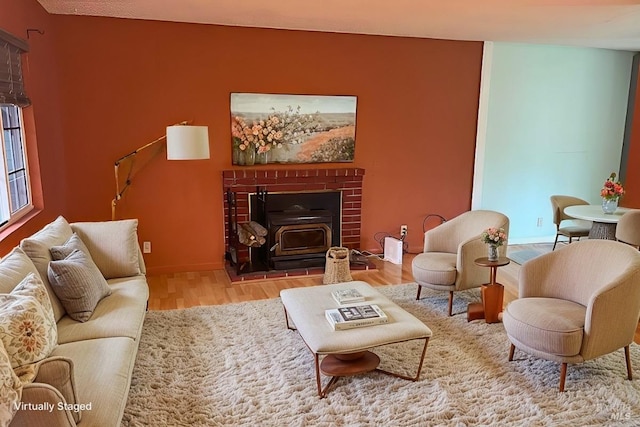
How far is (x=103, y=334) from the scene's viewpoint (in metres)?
2.45

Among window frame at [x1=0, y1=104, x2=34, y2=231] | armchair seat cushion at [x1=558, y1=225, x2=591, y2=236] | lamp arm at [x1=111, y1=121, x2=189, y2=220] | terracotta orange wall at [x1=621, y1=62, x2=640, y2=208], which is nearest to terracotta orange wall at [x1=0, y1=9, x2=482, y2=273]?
lamp arm at [x1=111, y1=121, x2=189, y2=220]

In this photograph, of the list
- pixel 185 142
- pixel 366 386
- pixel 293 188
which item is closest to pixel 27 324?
pixel 366 386

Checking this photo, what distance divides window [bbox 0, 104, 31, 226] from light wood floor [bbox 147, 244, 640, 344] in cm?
124

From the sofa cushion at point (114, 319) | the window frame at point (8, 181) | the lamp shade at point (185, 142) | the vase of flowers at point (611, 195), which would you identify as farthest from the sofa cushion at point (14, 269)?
the vase of flowers at point (611, 195)

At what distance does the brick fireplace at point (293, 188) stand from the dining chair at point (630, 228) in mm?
2457

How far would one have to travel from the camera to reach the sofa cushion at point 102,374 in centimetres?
182

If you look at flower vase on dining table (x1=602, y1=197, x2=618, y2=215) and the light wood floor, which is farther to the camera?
flower vase on dining table (x1=602, y1=197, x2=618, y2=215)

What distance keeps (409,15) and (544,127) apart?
267 centimetres

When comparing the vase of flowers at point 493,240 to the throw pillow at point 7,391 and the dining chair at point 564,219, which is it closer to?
the dining chair at point 564,219

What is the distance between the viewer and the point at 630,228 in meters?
4.25

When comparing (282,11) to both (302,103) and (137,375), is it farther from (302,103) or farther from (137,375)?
(137,375)

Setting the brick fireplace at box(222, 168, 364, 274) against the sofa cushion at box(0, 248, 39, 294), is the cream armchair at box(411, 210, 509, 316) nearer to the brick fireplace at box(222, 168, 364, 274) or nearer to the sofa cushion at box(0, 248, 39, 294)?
the brick fireplace at box(222, 168, 364, 274)

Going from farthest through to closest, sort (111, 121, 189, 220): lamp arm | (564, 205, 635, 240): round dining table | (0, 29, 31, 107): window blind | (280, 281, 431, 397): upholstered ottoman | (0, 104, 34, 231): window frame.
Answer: (564, 205, 635, 240): round dining table → (111, 121, 189, 220): lamp arm → (0, 104, 34, 231): window frame → (0, 29, 31, 107): window blind → (280, 281, 431, 397): upholstered ottoman

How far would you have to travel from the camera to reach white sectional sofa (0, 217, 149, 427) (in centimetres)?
166
